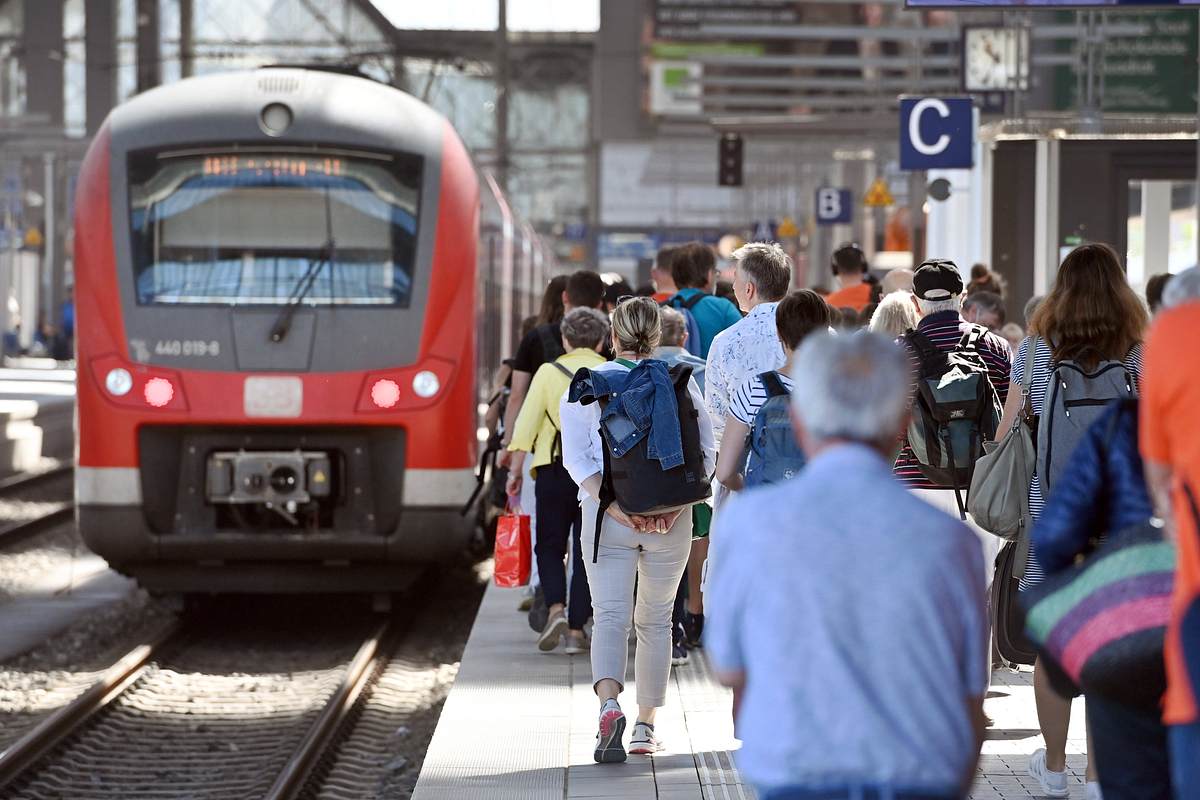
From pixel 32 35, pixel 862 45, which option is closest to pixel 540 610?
pixel 862 45

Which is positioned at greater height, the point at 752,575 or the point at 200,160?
the point at 200,160

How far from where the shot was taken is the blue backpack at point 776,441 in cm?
549

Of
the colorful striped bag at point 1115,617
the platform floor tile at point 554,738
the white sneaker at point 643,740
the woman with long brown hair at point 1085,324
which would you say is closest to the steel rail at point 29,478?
the platform floor tile at point 554,738

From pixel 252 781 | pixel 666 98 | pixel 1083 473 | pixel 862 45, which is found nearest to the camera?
pixel 1083 473

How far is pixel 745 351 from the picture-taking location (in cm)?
645

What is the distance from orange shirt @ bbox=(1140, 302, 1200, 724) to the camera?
3139 millimetres

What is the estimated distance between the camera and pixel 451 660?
10.6 meters

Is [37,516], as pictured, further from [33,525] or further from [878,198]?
[878,198]

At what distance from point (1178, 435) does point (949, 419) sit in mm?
3420

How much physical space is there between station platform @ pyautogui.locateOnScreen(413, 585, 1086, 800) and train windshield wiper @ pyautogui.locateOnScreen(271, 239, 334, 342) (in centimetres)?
200

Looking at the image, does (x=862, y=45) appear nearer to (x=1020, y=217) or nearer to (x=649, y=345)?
(x=1020, y=217)

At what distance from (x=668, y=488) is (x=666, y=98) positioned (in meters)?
25.3

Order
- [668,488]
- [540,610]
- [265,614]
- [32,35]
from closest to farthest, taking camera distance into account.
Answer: [668,488]
[540,610]
[265,614]
[32,35]

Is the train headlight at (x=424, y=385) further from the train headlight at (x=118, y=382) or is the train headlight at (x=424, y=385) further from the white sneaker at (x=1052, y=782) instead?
the white sneaker at (x=1052, y=782)
